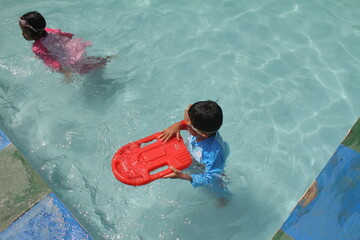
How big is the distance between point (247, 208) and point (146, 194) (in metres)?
1.07

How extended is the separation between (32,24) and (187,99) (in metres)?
1.97

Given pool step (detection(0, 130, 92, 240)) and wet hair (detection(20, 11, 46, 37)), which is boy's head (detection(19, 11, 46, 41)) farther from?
pool step (detection(0, 130, 92, 240))

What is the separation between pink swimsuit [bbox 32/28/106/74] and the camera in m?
3.92

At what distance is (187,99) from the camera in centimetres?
427

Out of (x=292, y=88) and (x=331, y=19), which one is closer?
(x=292, y=88)

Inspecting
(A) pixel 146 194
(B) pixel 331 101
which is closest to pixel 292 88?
(B) pixel 331 101

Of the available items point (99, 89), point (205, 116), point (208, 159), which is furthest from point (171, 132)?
point (99, 89)

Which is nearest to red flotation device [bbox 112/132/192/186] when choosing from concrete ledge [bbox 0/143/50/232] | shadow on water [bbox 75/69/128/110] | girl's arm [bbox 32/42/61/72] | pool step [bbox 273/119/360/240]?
concrete ledge [bbox 0/143/50/232]

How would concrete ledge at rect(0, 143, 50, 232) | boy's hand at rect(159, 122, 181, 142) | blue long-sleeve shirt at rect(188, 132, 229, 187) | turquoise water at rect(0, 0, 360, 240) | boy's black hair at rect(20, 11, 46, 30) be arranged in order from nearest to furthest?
Result: blue long-sleeve shirt at rect(188, 132, 229, 187)
concrete ledge at rect(0, 143, 50, 232)
boy's hand at rect(159, 122, 181, 142)
turquoise water at rect(0, 0, 360, 240)
boy's black hair at rect(20, 11, 46, 30)

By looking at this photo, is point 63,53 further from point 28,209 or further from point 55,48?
Result: point 28,209

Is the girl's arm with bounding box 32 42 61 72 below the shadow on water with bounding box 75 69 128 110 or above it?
above

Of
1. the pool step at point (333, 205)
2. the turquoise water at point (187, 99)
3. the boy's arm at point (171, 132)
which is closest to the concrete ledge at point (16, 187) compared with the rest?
the turquoise water at point (187, 99)

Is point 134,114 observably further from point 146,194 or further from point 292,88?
point 292,88

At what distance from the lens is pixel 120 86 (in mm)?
4406
